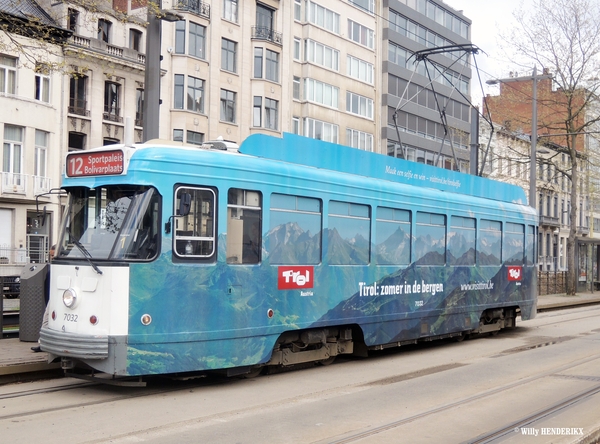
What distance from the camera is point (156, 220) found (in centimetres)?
918

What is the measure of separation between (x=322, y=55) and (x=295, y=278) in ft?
121

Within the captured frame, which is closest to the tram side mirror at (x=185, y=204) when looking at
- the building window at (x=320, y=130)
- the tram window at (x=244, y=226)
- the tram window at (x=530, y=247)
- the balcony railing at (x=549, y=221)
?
the tram window at (x=244, y=226)

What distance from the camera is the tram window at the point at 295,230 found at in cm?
1050

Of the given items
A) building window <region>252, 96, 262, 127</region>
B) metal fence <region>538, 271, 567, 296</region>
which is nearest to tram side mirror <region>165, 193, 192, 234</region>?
metal fence <region>538, 271, 567, 296</region>

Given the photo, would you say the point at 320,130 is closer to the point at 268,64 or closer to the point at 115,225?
the point at 268,64

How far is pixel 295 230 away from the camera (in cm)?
1085

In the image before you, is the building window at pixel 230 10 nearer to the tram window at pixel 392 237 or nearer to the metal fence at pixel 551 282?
the metal fence at pixel 551 282

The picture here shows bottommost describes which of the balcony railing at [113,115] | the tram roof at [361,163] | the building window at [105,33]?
the tram roof at [361,163]

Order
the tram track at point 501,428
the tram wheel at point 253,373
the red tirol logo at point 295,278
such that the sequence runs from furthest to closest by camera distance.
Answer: the tram wheel at point 253,373, the red tirol logo at point 295,278, the tram track at point 501,428

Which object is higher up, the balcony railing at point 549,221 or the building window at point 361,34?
the building window at point 361,34

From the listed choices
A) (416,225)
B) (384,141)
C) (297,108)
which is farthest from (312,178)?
(384,141)

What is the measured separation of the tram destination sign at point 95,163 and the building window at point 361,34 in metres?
40.4

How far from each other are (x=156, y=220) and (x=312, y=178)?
109 inches

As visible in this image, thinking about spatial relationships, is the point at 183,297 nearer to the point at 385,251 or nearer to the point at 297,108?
the point at 385,251
